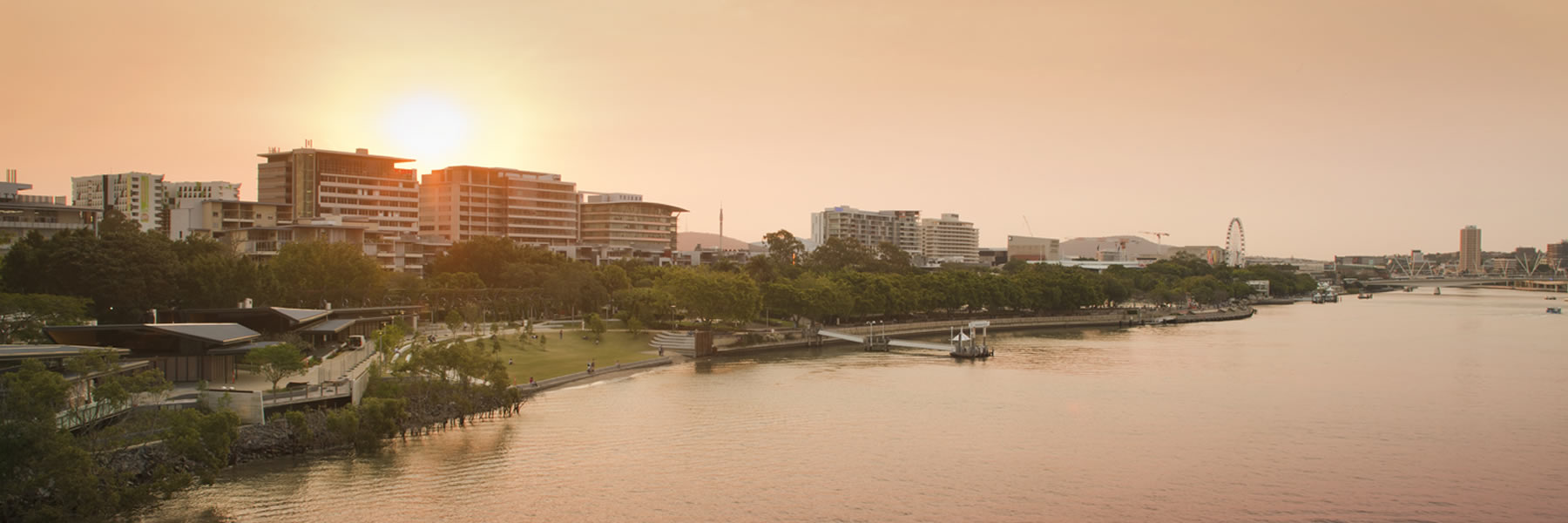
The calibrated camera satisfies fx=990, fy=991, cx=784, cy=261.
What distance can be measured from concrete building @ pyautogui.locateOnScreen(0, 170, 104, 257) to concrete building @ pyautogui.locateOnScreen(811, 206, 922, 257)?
133971 mm

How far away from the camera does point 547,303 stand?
2672 inches

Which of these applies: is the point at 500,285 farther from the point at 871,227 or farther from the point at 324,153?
the point at 871,227

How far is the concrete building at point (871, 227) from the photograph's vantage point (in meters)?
186

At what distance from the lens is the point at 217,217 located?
7619 cm

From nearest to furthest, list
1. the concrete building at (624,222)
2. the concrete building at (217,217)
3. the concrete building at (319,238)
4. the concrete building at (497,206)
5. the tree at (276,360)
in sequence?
the tree at (276,360), the concrete building at (319,238), the concrete building at (217,217), the concrete building at (497,206), the concrete building at (624,222)

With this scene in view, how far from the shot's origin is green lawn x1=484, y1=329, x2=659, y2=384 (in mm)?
43531

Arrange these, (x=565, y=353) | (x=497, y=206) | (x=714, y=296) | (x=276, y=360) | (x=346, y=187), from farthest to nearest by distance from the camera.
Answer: (x=497, y=206), (x=346, y=187), (x=714, y=296), (x=565, y=353), (x=276, y=360)

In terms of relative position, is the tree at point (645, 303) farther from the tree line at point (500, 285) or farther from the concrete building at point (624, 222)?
the concrete building at point (624, 222)

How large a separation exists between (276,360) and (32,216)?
38.7 meters

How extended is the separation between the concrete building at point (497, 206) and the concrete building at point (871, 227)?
7538 cm

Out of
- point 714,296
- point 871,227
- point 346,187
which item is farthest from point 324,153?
point 871,227

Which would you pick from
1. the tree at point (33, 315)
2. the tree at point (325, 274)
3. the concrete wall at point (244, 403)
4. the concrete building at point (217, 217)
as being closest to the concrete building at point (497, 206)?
the concrete building at point (217, 217)

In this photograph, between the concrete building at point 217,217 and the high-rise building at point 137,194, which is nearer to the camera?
the concrete building at point 217,217

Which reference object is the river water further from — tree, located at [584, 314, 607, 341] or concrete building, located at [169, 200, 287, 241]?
concrete building, located at [169, 200, 287, 241]
